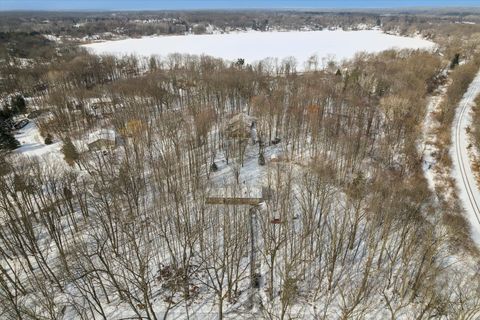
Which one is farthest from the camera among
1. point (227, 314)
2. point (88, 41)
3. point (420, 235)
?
point (88, 41)

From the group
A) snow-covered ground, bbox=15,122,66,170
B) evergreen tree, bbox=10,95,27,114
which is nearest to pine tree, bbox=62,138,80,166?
snow-covered ground, bbox=15,122,66,170

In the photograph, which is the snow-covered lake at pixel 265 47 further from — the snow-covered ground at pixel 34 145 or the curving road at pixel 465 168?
the snow-covered ground at pixel 34 145

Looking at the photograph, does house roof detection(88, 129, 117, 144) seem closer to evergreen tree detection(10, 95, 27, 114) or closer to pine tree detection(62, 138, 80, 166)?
pine tree detection(62, 138, 80, 166)

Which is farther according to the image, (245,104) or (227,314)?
(245,104)

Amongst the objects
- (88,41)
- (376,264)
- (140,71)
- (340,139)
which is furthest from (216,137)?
(88,41)

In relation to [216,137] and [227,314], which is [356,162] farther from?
[227,314]

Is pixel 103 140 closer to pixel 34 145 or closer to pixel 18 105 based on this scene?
pixel 34 145

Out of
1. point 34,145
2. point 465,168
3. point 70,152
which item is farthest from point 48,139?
point 465,168
